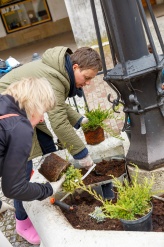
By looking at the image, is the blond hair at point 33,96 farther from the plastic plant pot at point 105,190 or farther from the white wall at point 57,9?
the white wall at point 57,9

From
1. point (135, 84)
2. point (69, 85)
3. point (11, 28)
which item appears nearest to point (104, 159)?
point (69, 85)

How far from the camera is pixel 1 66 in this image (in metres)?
6.12

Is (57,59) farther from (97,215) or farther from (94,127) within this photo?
(97,215)

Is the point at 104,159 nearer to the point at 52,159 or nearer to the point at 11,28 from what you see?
the point at 52,159

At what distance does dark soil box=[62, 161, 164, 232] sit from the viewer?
2.60 metres

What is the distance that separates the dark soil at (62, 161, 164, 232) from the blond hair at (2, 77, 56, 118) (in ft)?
2.83

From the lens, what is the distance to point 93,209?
2811 mm

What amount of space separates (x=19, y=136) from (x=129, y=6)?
3.60 ft

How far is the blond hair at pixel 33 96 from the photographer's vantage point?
2.28m

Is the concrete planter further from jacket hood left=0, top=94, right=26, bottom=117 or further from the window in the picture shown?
the window

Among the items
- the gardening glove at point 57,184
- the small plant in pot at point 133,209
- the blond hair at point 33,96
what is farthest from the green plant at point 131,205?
the blond hair at point 33,96

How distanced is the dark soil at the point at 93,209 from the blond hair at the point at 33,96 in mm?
862

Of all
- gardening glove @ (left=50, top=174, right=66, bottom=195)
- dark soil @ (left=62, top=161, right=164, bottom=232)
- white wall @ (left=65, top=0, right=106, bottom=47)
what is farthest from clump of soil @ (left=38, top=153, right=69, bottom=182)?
white wall @ (left=65, top=0, right=106, bottom=47)

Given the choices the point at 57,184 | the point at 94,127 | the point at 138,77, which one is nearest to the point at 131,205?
the point at 57,184
